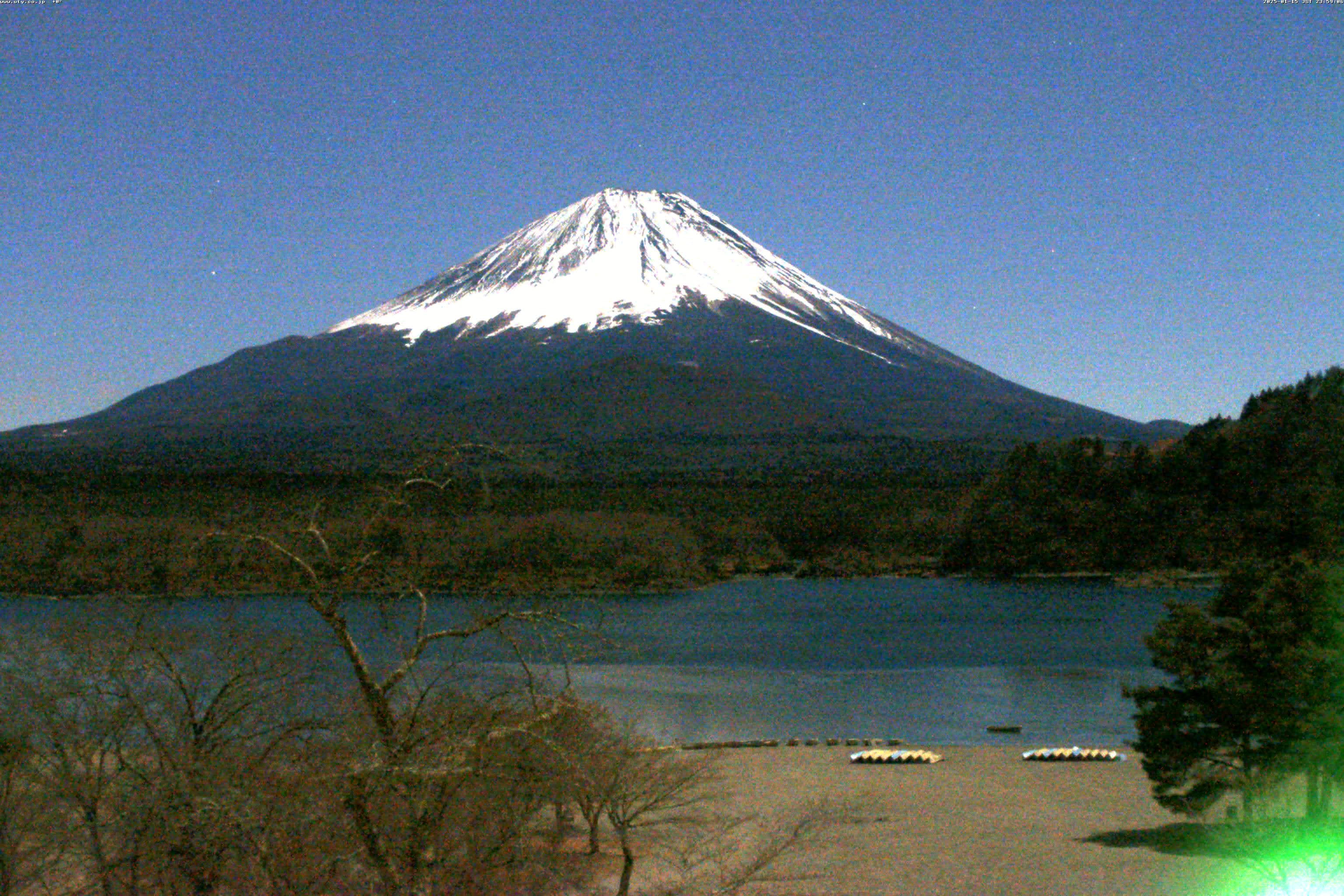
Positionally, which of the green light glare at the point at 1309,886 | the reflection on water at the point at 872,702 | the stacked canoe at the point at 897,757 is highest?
the green light glare at the point at 1309,886

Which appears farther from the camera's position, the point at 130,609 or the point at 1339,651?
the point at 1339,651

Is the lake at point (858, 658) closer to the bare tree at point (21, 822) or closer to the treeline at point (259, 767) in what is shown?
the treeline at point (259, 767)

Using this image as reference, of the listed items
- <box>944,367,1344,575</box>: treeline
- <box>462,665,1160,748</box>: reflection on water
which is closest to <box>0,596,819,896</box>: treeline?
<box>462,665,1160,748</box>: reflection on water

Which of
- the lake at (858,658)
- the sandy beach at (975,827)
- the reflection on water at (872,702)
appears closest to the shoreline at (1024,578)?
the lake at (858,658)

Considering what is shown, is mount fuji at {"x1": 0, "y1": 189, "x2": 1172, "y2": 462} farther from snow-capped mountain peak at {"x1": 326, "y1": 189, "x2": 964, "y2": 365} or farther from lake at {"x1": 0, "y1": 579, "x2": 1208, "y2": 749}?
lake at {"x1": 0, "y1": 579, "x2": 1208, "y2": 749}

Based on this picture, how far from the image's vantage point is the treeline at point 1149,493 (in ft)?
184

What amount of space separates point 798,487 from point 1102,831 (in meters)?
54.4

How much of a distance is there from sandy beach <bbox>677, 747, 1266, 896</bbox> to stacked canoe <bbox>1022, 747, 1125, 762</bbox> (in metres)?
0.25

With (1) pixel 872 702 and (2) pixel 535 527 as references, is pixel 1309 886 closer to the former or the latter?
(1) pixel 872 702

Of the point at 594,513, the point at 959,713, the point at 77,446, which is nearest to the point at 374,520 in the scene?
the point at 959,713

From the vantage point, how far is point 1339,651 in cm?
1155

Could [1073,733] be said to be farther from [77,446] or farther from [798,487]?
[77,446]

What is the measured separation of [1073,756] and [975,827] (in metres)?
6.11

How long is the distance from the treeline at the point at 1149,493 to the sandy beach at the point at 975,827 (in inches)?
1516
